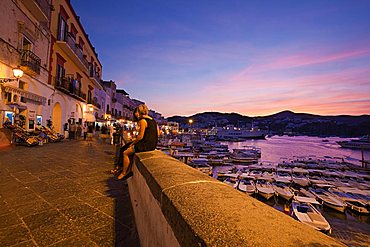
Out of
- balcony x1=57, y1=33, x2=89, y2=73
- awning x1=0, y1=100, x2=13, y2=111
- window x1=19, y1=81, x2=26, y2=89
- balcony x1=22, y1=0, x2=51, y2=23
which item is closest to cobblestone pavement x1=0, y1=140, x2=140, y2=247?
awning x1=0, y1=100, x2=13, y2=111

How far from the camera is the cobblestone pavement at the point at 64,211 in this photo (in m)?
2.03

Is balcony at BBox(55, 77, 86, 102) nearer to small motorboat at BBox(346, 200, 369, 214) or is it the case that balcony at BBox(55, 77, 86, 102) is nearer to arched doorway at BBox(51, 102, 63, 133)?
arched doorway at BBox(51, 102, 63, 133)

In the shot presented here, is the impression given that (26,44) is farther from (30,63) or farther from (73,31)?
(73,31)

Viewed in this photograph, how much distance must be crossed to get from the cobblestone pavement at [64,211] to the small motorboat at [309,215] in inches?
444

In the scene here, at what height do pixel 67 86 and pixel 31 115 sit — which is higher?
pixel 67 86

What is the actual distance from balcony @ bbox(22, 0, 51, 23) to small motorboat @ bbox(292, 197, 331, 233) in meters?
18.8

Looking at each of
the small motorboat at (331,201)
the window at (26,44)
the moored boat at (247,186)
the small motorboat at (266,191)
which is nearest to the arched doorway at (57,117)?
the window at (26,44)

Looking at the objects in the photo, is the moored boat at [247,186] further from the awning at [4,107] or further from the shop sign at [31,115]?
the awning at [4,107]

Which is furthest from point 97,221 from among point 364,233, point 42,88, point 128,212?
point 364,233

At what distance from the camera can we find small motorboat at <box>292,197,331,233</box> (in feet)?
33.8

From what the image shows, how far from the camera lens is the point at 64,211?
2.59m

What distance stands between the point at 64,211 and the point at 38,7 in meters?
12.6

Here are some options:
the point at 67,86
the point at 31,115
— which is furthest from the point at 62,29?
the point at 31,115

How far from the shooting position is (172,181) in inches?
53.0
